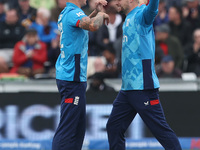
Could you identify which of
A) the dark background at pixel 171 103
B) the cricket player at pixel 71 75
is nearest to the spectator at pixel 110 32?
the dark background at pixel 171 103

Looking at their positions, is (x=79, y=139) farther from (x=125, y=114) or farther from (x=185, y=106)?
(x=185, y=106)

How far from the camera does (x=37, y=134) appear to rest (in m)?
8.89

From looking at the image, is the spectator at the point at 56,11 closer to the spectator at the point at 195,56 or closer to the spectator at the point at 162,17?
the spectator at the point at 162,17

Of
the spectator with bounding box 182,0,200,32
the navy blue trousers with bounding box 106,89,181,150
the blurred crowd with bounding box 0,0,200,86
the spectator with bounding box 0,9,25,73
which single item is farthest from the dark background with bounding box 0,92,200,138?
the spectator with bounding box 182,0,200,32

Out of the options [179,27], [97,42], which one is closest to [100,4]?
[97,42]

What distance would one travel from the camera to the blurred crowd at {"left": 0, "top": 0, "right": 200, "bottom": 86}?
1093 cm

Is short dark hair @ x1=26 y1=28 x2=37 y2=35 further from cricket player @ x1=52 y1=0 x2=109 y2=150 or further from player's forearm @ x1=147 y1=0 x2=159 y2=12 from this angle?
player's forearm @ x1=147 y1=0 x2=159 y2=12

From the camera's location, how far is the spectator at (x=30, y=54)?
11477mm

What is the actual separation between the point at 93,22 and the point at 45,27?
6835 mm

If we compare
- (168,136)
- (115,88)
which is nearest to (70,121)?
(168,136)

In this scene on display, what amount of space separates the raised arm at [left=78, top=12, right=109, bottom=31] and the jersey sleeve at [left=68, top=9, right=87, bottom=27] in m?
0.08

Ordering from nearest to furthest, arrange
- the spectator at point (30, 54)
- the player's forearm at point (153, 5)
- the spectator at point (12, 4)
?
1. the player's forearm at point (153, 5)
2. the spectator at point (30, 54)
3. the spectator at point (12, 4)

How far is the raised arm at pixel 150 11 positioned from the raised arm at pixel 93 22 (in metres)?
0.50

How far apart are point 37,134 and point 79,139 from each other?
107 inches
